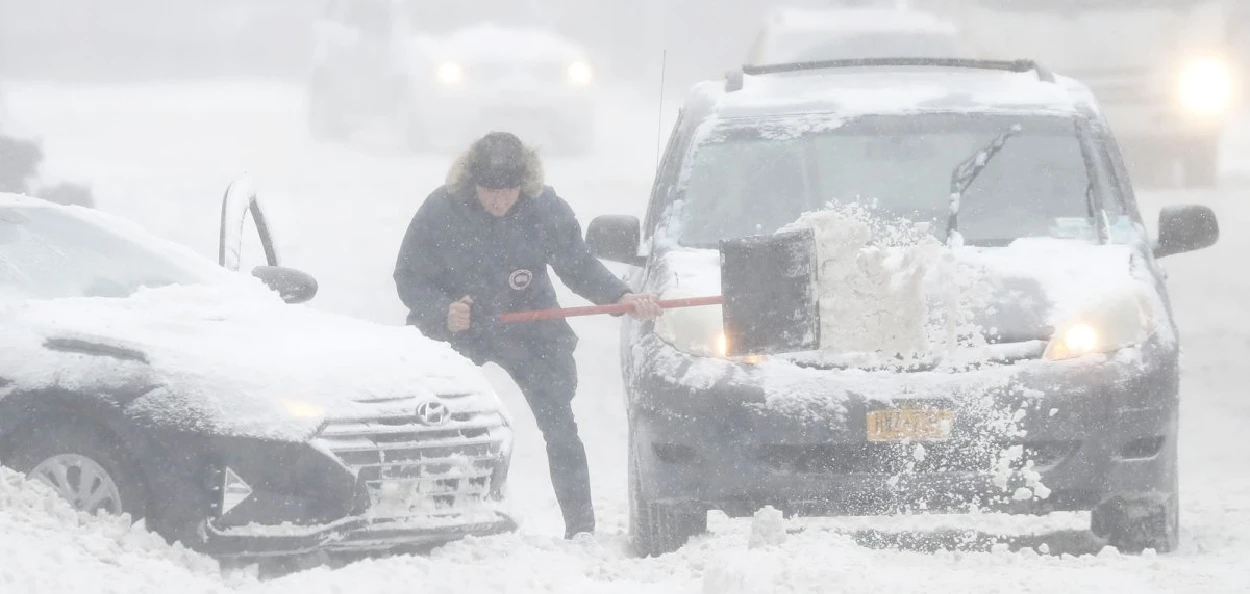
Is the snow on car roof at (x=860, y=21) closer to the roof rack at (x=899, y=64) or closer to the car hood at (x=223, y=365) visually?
the roof rack at (x=899, y=64)

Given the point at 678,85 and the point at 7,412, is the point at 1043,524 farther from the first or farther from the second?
the point at 678,85

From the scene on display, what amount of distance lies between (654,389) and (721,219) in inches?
45.1

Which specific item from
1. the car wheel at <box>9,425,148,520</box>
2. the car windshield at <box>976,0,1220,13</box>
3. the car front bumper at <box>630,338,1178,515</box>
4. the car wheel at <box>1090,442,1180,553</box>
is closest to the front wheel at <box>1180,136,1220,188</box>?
the car windshield at <box>976,0,1220,13</box>

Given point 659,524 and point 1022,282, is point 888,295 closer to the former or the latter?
point 1022,282

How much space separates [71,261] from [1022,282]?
10.6 ft

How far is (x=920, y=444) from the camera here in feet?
21.6

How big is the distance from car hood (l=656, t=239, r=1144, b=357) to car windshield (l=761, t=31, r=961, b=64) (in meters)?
11.5

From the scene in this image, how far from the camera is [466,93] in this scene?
937 inches

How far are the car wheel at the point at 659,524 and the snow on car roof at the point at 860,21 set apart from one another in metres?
12.4

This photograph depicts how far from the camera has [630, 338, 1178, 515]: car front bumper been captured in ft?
21.6

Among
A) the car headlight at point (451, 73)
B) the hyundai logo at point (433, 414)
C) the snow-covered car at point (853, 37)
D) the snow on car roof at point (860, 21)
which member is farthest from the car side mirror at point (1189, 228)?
the car headlight at point (451, 73)

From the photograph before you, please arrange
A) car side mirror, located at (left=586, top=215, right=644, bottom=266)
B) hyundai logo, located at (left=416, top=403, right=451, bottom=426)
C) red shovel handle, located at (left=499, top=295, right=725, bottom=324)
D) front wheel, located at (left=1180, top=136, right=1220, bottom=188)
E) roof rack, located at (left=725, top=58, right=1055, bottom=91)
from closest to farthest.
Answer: hyundai logo, located at (left=416, top=403, right=451, bottom=426)
red shovel handle, located at (left=499, top=295, right=725, bottom=324)
car side mirror, located at (left=586, top=215, right=644, bottom=266)
roof rack, located at (left=725, top=58, right=1055, bottom=91)
front wheel, located at (left=1180, top=136, right=1220, bottom=188)

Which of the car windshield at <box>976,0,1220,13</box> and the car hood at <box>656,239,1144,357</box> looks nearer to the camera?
the car hood at <box>656,239,1144,357</box>

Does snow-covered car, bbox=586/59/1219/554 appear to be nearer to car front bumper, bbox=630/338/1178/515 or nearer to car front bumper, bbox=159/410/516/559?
car front bumper, bbox=630/338/1178/515
